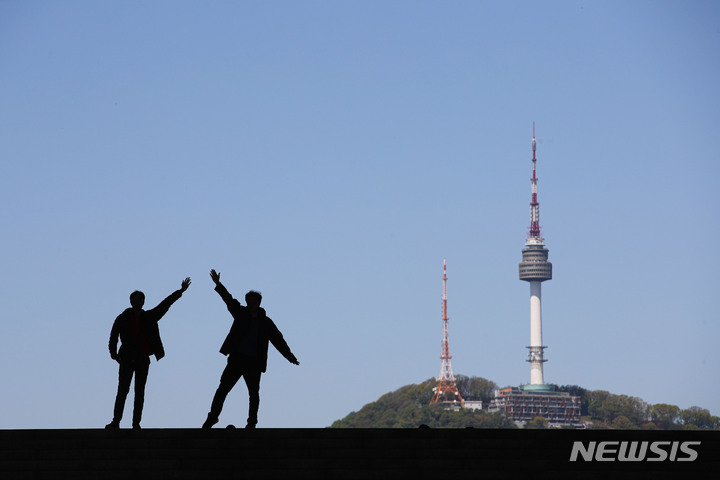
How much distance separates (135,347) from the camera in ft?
56.4

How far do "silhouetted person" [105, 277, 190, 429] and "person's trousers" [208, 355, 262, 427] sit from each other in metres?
0.95

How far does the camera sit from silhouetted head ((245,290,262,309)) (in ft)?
56.9

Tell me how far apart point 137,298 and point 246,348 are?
162 centimetres

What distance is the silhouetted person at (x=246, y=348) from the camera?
56.3 feet
